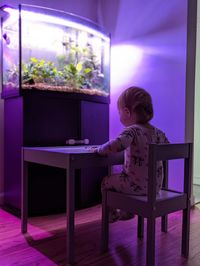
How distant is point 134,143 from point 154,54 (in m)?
1.40

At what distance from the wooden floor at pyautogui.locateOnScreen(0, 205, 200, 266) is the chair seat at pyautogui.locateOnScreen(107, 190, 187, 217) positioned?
274 millimetres

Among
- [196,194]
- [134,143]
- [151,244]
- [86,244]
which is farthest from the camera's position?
[196,194]

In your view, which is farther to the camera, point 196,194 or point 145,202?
point 196,194

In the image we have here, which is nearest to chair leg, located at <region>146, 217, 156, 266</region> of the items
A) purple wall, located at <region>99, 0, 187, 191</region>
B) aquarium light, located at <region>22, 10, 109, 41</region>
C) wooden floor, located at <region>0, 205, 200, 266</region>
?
wooden floor, located at <region>0, 205, 200, 266</region>

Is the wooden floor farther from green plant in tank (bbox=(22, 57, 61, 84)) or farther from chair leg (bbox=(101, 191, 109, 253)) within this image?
→ green plant in tank (bbox=(22, 57, 61, 84))

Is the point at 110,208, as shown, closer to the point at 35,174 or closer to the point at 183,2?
the point at 35,174

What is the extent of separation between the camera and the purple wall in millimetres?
2391

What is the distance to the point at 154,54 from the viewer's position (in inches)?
101

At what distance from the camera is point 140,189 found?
4.75 ft

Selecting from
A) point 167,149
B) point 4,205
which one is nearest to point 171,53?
point 167,149

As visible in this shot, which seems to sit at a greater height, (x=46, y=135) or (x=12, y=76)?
(x=12, y=76)

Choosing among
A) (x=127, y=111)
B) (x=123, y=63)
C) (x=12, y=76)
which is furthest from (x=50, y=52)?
(x=127, y=111)

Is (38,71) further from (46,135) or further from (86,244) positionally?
(86,244)

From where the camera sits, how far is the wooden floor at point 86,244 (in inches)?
57.2
